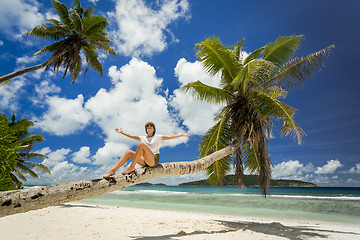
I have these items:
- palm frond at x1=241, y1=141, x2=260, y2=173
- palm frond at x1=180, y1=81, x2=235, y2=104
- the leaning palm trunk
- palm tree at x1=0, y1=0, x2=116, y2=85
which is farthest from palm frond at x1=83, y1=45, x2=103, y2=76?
palm frond at x1=241, y1=141, x2=260, y2=173

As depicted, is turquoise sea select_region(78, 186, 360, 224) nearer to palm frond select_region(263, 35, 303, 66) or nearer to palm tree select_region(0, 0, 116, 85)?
palm frond select_region(263, 35, 303, 66)

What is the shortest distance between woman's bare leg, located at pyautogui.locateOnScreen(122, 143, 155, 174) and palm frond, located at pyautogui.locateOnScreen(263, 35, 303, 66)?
6.57 meters

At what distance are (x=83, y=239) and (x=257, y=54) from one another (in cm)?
929

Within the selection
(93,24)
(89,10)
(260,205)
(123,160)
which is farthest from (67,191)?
(260,205)

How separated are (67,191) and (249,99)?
649cm

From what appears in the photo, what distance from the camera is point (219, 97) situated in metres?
8.39

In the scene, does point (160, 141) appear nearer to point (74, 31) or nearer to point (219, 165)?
point (219, 165)

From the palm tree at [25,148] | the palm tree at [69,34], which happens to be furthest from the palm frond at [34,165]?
the palm tree at [69,34]

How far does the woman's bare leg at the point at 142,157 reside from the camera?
4113mm

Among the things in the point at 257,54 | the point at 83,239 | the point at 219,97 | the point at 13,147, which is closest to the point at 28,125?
the point at 13,147

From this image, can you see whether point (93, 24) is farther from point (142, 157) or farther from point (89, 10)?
point (142, 157)

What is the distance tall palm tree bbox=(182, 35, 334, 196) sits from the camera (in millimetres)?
7414

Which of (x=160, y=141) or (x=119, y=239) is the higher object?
(x=160, y=141)

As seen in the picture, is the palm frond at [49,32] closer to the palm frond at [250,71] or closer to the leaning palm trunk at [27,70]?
the leaning palm trunk at [27,70]
